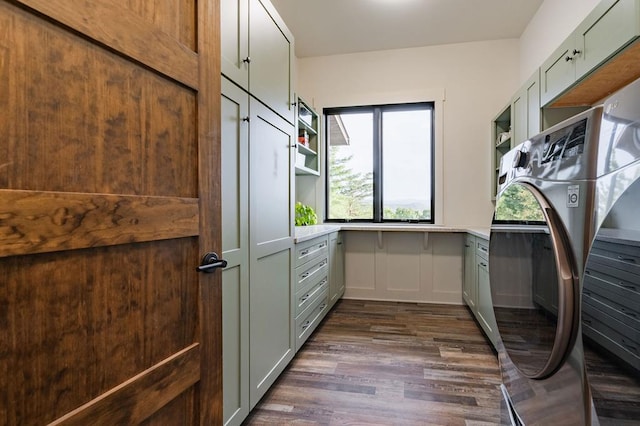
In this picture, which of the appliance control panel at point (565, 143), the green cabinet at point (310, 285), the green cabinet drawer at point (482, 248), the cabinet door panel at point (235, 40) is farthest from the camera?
the green cabinet drawer at point (482, 248)

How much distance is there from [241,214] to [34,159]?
97 cm

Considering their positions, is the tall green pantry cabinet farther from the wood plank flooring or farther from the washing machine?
the washing machine

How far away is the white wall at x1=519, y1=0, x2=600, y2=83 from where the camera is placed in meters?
2.45

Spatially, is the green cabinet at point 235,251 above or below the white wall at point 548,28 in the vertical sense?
below

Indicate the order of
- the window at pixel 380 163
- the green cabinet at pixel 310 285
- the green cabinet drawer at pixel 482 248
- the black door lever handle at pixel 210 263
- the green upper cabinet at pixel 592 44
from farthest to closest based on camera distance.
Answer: the window at pixel 380 163, the green cabinet drawer at pixel 482 248, the green cabinet at pixel 310 285, the green upper cabinet at pixel 592 44, the black door lever handle at pixel 210 263

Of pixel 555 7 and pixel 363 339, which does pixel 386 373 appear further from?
pixel 555 7

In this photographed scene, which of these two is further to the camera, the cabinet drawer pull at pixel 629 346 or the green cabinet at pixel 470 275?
the green cabinet at pixel 470 275

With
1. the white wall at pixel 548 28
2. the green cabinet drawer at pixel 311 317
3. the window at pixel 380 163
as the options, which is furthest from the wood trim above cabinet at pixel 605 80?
the green cabinet drawer at pixel 311 317

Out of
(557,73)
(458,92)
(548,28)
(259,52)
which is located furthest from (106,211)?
(458,92)

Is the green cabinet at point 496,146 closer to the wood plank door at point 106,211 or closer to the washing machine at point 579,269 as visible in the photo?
the washing machine at point 579,269

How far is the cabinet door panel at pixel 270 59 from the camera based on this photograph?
5.51ft

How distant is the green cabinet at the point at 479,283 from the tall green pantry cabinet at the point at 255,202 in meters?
1.49

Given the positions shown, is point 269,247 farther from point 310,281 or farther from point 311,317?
point 311,317

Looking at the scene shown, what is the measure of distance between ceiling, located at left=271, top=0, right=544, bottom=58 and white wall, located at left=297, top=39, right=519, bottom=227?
0.42ft
